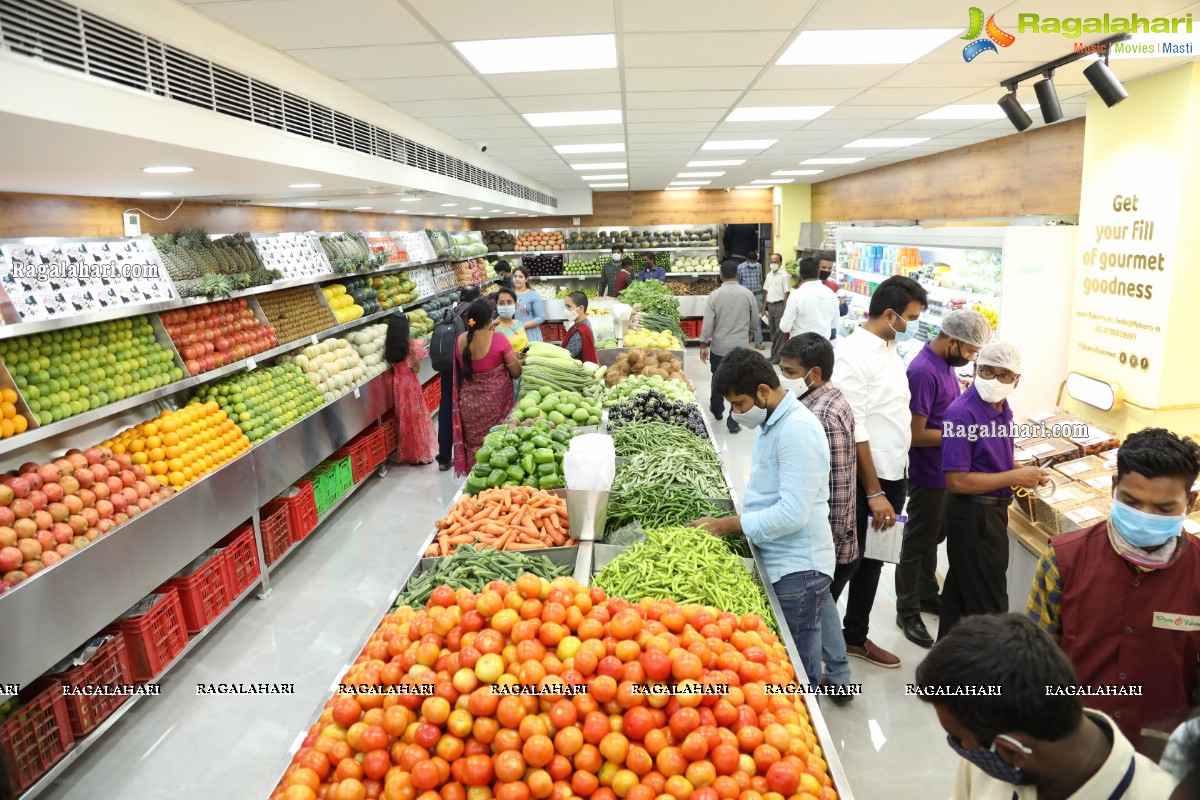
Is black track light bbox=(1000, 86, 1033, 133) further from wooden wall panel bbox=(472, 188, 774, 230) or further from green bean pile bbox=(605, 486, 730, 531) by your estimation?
wooden wall panel bbox=(472, 188, 774, 230)

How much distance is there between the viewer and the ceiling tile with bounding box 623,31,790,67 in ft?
11.1

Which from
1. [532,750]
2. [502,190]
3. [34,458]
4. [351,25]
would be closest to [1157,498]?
[532,750]

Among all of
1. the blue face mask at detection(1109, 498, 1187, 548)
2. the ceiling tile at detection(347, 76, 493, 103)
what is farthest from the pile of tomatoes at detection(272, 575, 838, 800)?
the ceiling tile at detection(347, 76, 493, 103)

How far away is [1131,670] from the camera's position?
197 cm

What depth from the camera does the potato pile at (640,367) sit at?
260 inches

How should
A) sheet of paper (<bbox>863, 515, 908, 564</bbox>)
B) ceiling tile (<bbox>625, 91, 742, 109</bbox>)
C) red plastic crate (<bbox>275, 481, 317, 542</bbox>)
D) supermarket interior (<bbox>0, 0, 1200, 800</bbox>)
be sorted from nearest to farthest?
supermarket interior (<bbox>0, 0, 1200, 800</bbox>) → sheet of paper (<bbox>863, 515, 908, 564</bbox>) → ceiling tile (<bbox>625, 91, 742, 109</bbox>) → red plastic crate (<bbox>275, 481, 317, 542</bbox>)

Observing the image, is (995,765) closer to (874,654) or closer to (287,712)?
(874,654)

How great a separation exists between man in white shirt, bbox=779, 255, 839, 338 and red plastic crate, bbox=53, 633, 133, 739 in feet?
23.4

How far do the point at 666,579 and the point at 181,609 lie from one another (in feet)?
9.88

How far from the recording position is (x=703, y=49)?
363cm

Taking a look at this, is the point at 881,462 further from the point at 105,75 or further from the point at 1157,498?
the point at 105,75

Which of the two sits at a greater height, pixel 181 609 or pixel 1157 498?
pixel 1157 498

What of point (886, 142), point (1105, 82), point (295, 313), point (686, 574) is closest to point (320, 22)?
point (686, 574)

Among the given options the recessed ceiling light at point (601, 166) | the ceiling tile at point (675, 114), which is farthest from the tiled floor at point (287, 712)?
the recessed ceiling light at point (601, 166)
